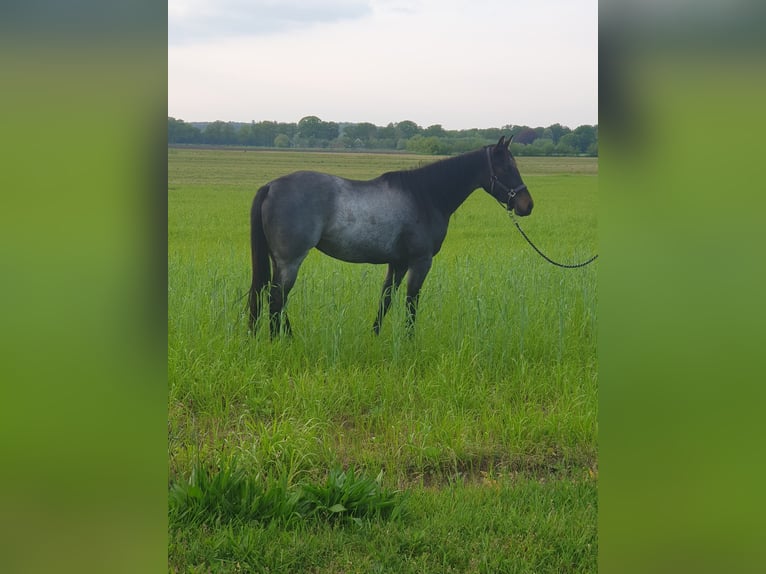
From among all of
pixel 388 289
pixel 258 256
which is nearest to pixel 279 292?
pixel 258 256

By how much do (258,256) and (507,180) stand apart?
1.89 m

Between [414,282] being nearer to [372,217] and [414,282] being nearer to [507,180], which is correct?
[372,217]

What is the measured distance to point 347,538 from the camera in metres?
3.18

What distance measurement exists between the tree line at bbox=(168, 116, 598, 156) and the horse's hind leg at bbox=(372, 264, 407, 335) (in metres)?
1.02

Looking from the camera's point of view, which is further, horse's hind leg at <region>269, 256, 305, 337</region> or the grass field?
horse's hind leg at <region>269, 256, 305, 337</region>

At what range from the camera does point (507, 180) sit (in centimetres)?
531
